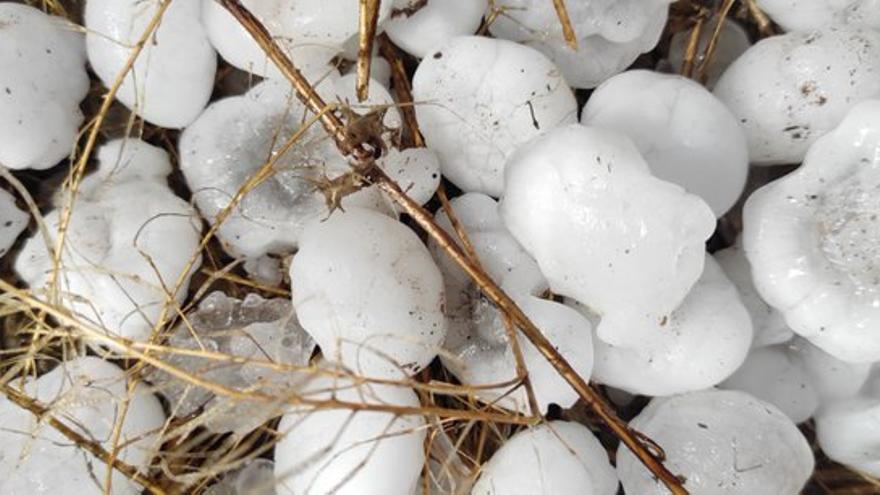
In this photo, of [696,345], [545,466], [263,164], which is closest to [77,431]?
[263,164]

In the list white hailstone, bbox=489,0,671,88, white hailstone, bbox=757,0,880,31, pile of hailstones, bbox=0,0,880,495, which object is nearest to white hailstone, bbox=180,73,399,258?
pile of hailstones, bbox=0,0,880,495

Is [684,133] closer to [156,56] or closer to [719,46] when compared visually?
[719,46]

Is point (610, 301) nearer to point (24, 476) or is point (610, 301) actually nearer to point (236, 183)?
point (236, 183)

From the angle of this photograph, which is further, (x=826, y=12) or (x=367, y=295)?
(x=826, y=12)

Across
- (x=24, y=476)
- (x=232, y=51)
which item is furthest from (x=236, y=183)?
(x=24, y=476)

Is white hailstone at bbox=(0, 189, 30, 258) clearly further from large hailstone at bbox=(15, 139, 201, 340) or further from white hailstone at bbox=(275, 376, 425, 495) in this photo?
white hailstone at bbox=(275, 376, 425, 495)
